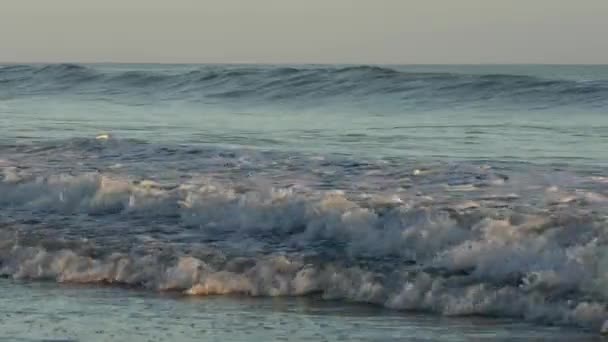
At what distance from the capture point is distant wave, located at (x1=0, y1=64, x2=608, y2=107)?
2562cm

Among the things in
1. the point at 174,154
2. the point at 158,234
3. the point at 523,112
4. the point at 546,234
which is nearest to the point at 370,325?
the point at 546,234

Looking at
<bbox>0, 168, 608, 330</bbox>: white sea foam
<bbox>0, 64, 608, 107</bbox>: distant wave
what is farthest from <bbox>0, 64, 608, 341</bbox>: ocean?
<bbox>0, 64, 608, 107</bbox>: distant wave

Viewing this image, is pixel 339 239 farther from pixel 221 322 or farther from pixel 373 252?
pixel 221 322

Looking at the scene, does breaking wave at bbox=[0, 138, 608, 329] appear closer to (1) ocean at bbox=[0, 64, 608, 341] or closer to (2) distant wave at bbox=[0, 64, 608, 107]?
(1) ocean at bbox=[0, 64, 608, 341]

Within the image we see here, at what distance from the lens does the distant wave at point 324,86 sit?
2562 centimetres

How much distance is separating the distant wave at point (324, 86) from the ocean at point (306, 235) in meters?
5.63

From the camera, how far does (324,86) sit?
28.8 metres

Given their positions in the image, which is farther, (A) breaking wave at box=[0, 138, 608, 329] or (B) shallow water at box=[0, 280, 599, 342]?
(A) breaking wave at box=[0, 138, 608, 329]

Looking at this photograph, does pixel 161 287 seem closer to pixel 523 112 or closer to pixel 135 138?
pixel 135 138

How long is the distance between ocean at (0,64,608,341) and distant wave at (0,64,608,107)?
18.5 feet

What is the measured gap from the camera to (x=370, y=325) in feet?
28.3

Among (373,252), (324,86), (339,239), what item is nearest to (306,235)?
(339,239)

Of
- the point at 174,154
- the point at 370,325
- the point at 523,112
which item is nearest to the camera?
the point at 370,325

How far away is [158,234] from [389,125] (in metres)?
10.3
